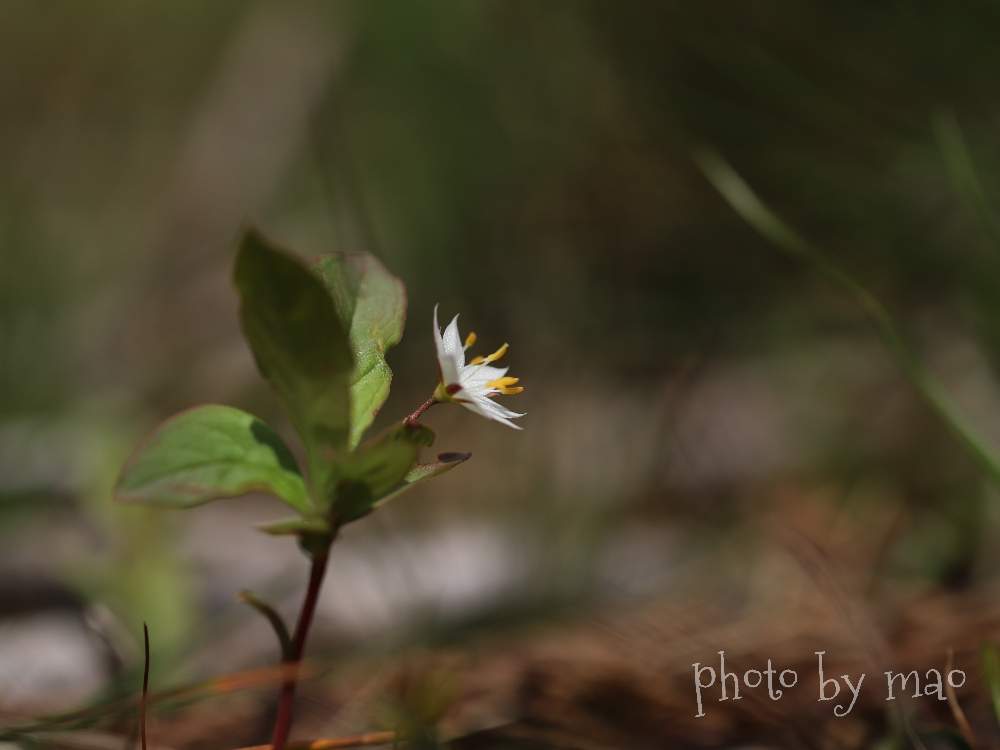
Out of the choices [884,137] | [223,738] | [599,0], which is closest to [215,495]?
[223,738]

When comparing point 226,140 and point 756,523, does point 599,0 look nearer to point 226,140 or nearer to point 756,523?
point 226,140

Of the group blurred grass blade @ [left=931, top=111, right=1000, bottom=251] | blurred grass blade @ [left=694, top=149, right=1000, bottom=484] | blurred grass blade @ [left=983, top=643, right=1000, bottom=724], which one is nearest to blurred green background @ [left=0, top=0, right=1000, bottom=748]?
blurred grass blade @ [left=931, top=111, right=1000, bottom=251]

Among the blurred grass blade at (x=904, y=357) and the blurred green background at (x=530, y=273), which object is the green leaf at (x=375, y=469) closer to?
the blurred grass blade at (x=904, y=357)

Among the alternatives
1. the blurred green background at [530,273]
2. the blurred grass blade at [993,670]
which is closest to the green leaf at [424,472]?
the blurred grass blade at [993,670]

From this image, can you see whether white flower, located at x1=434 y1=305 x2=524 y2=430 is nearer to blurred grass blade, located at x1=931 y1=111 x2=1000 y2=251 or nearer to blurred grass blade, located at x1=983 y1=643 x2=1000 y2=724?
blurred grass blade, located at x1=983 y1=643 x2=1000 y2=724

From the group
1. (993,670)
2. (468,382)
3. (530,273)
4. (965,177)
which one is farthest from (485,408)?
(530,273)
